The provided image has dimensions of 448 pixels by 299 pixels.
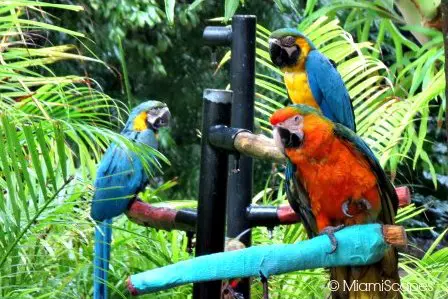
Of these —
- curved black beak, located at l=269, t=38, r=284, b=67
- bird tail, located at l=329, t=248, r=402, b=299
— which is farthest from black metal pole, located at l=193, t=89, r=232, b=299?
curved black beak, located at l=269, t=38, r=284, b=67

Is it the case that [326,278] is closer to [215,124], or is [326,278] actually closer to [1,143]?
[215,124]

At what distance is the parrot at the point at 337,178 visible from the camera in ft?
3.36

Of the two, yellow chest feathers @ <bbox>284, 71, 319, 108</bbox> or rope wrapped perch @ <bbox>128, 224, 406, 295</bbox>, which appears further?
yellow chest feathers @ <bbox>284, 71, 319, 108</bbox>

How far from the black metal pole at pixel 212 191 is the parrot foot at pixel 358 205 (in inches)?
6.2

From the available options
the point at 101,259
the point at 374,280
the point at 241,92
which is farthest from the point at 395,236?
the point at 101,259

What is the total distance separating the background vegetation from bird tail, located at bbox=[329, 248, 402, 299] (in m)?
0.33

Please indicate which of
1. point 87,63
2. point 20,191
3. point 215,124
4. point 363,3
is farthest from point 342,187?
point 87,63

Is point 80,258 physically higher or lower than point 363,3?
lower

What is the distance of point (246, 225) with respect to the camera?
134 centimetres

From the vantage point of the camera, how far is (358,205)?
111 cm

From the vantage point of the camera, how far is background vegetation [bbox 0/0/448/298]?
127cm

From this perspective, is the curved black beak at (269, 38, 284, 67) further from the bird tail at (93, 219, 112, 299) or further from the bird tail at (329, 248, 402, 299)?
the bird tail at (329, 248, 402, 299)

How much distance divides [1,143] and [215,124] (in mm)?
276

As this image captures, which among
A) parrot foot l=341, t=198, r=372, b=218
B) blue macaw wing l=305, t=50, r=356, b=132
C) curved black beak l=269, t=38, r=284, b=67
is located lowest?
parrot foot l=341, t=198, r=372, b=218
